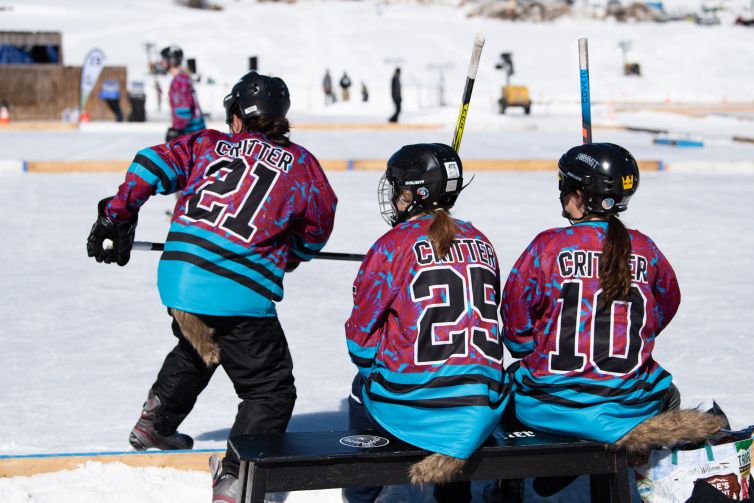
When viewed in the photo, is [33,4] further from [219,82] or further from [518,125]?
[518,125]

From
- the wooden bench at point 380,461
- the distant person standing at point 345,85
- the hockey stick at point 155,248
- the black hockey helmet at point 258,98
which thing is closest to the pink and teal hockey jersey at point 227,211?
the black hockey helmet at point 258,98

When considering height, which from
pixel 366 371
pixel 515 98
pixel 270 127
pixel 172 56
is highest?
pixel 172 56

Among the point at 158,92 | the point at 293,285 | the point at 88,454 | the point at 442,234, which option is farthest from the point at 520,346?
the point at 158,92

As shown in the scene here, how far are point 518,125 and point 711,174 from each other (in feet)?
34.6

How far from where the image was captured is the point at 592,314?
3.00 m

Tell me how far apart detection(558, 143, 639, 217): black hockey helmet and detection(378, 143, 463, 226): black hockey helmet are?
38 centimetres

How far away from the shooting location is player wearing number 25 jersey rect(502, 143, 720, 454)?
298 cm

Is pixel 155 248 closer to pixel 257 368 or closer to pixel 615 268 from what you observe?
pixel 257 368

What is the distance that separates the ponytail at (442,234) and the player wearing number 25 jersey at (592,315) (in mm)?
332

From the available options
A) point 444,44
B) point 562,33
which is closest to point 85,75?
point 444,44

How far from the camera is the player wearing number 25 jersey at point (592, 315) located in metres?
2.98

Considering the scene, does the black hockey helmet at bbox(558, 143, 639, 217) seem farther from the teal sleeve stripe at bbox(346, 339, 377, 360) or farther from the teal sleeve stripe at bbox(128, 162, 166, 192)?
the teal sleeve stripe at bbox(128, 162, 166, 192)

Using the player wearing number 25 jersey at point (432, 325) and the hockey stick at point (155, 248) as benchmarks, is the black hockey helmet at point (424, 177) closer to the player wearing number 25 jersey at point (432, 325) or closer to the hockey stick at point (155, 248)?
the player wearing number 25 jersey at point (432, 325)

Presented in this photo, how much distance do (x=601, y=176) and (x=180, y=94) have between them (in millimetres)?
7327
